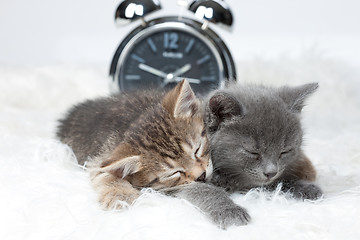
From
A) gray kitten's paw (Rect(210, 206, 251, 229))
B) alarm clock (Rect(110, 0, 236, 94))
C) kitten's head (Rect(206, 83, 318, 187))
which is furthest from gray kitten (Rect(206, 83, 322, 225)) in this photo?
alarm clock (Rect(110, 0, 236, 94))

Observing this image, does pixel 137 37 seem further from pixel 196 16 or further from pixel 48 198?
pixel 48 198

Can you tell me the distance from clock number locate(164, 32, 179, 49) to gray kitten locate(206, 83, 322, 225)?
757 mm

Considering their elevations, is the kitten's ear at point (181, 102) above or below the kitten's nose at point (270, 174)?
above

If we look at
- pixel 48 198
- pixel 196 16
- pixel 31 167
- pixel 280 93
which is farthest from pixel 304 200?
pixel 196 16

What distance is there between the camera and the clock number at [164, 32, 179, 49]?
2.03 m

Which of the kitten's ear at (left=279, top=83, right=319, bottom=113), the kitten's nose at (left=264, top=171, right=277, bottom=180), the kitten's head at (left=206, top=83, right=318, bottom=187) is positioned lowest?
the kitten's nose at (left=264, top=171, right=277, bottom=180)

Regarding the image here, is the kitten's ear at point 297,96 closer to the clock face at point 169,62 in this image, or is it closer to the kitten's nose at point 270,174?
the kitten's nose at point 270,174

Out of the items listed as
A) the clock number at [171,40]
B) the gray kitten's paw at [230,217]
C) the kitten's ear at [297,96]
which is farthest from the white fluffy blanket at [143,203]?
the clock number at [171,40]

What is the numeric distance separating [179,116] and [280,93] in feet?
0.88

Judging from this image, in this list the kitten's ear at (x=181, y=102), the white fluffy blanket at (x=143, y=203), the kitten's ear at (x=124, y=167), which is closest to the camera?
the white fluffy blanket at (x=143, y=203)

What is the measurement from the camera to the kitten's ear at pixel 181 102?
123 cm

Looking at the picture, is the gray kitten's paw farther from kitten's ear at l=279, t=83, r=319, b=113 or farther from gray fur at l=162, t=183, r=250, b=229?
kitten's ear at l=279, t=83, r=319, b=113

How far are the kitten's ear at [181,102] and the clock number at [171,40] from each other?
79 centimetres

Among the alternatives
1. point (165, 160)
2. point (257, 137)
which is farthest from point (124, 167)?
point (257, 137)
